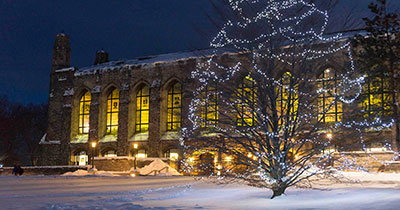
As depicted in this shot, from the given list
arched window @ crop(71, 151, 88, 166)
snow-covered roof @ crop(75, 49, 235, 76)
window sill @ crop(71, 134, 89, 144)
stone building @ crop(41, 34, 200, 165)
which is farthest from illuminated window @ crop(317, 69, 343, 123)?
arched window @ crop(71, 151, 88, 166)

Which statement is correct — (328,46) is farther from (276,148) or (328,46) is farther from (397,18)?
(397,18)

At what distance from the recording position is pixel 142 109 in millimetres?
41000

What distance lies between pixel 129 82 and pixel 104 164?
28.6ft

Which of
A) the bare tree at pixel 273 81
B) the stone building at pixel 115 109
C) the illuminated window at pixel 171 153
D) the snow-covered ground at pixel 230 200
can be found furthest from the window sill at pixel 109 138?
the bare tree at pixel 273 81

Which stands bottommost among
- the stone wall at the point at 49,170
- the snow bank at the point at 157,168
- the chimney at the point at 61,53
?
the stone wall at the point at 49,170

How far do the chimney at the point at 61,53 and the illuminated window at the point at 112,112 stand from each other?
24.9ft

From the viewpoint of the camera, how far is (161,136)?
38.9m

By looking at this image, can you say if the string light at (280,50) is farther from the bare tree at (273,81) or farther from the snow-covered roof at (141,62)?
the snow-covered roof at (141,62)

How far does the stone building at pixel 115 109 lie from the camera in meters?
39.2

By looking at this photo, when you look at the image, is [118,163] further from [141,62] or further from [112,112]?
[141,62]

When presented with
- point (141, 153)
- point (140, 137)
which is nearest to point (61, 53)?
point (140, 137)

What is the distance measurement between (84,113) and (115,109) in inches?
142

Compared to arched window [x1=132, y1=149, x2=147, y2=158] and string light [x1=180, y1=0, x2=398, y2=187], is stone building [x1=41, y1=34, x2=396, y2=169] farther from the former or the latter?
string light [x1=180, y1=0, x2=398, y2=187]

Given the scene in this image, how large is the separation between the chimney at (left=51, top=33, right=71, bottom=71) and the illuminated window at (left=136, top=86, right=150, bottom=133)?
1044 cm
